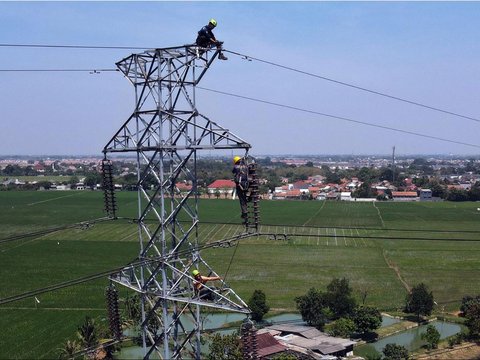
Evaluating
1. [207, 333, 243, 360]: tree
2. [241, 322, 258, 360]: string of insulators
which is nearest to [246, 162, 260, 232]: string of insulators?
[241, 322, 258, 360]: string of insulators

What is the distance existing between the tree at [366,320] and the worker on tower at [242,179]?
18029 millimetres

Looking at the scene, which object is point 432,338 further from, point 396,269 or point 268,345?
point 396,269

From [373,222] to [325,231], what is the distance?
9.22 m

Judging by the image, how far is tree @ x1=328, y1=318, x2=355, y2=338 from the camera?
→ 27266 mm

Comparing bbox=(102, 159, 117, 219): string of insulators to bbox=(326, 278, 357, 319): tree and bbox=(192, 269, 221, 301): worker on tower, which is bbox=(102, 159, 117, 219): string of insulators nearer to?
bbox=(192, 269, 221, 301): worker on tower

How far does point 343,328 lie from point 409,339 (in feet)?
12.2

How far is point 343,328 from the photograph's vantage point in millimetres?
27312

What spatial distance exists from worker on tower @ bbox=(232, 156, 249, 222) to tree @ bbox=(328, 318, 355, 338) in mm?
17611

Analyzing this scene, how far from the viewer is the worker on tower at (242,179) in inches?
451

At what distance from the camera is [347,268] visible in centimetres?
4269

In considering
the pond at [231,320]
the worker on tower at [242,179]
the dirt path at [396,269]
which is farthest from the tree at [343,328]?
the worker on tower at [242,179]

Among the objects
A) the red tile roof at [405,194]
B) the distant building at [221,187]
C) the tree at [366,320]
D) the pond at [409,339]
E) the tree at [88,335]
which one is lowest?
the pond at [409,339]

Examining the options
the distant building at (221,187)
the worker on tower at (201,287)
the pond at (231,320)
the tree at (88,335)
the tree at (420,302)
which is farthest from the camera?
the distant building at (221,187)

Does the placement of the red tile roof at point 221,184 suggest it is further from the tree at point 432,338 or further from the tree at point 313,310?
the tree at point 432,338
